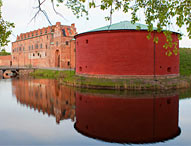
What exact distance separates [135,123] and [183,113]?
9.26ft

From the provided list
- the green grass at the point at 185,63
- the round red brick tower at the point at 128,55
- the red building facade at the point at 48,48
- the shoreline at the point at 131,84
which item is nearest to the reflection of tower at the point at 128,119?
the shoreline at the point at 131,84

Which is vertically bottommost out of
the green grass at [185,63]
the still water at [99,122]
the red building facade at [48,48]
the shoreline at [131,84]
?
the still water at [99,122]

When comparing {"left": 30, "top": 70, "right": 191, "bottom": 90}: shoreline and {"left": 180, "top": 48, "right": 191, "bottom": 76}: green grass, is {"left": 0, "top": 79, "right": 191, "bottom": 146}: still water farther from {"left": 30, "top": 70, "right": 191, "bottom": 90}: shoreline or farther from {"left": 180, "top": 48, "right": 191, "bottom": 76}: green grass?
{"left": 180, "top": 48, "right": 191, "bottom": 76}: green grass

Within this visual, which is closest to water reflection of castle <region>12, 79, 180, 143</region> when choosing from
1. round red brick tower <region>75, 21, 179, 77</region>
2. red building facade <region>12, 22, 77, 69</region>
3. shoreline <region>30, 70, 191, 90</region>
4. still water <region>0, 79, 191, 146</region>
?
still water <region>0, 79, 191, 146</region>

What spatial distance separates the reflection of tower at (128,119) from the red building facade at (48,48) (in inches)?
643

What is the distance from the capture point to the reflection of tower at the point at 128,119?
5.82 metres

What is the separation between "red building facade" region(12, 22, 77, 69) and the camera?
3102 centimetres

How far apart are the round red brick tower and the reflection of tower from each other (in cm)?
500

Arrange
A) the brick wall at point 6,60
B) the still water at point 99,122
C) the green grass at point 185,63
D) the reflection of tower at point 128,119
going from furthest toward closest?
the brick wall at point 6,60
the green grass at point 185,63
the reflection of tower at point 128,119
the still water at point 99,122

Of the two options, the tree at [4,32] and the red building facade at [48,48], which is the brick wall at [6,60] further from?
the tree at [4,32]

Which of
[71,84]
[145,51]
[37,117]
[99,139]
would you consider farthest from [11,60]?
[99,139]

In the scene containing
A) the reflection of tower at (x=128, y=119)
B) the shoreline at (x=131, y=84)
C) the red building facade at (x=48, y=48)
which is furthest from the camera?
the red building facade at (x=48, y=48)

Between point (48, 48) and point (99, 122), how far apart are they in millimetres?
29516

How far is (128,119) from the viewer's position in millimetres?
7223
